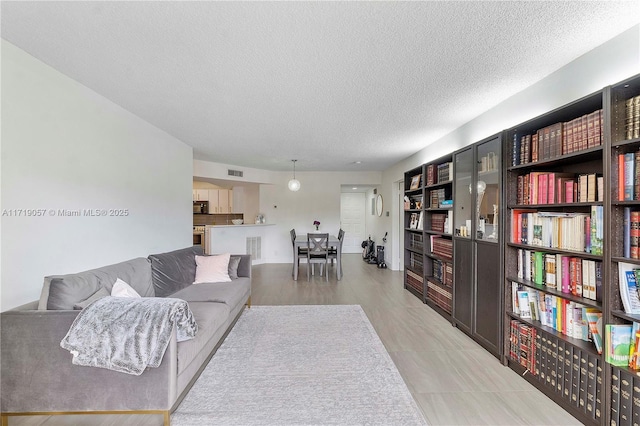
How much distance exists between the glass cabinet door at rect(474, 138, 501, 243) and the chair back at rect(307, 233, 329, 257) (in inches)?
123

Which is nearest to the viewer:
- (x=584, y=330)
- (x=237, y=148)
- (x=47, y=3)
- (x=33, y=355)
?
(x=47, y=3)

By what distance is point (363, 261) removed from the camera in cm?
771

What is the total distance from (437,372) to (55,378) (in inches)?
105

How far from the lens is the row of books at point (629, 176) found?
150 centimetres

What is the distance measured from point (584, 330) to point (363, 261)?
5.91m

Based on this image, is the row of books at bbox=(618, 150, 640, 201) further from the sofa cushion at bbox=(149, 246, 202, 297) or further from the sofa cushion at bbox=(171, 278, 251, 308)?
the sofa cushion at bbox=(149, 246, 202, 297)

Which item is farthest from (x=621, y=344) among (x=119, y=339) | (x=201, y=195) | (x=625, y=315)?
(x=201, y=195)

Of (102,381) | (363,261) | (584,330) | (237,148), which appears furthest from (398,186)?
(102,381)

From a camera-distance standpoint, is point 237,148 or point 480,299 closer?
point 480,299

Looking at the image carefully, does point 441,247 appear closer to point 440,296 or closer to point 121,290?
point 440,296

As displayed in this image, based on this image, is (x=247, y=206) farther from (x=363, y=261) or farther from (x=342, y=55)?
(x=342, y=55)

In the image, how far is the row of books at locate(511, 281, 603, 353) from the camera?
5.82 feet

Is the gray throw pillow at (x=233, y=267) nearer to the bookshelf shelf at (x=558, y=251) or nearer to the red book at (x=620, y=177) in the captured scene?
the bookshelf shelf at (x=558, y=251)

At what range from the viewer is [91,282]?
1977mm
